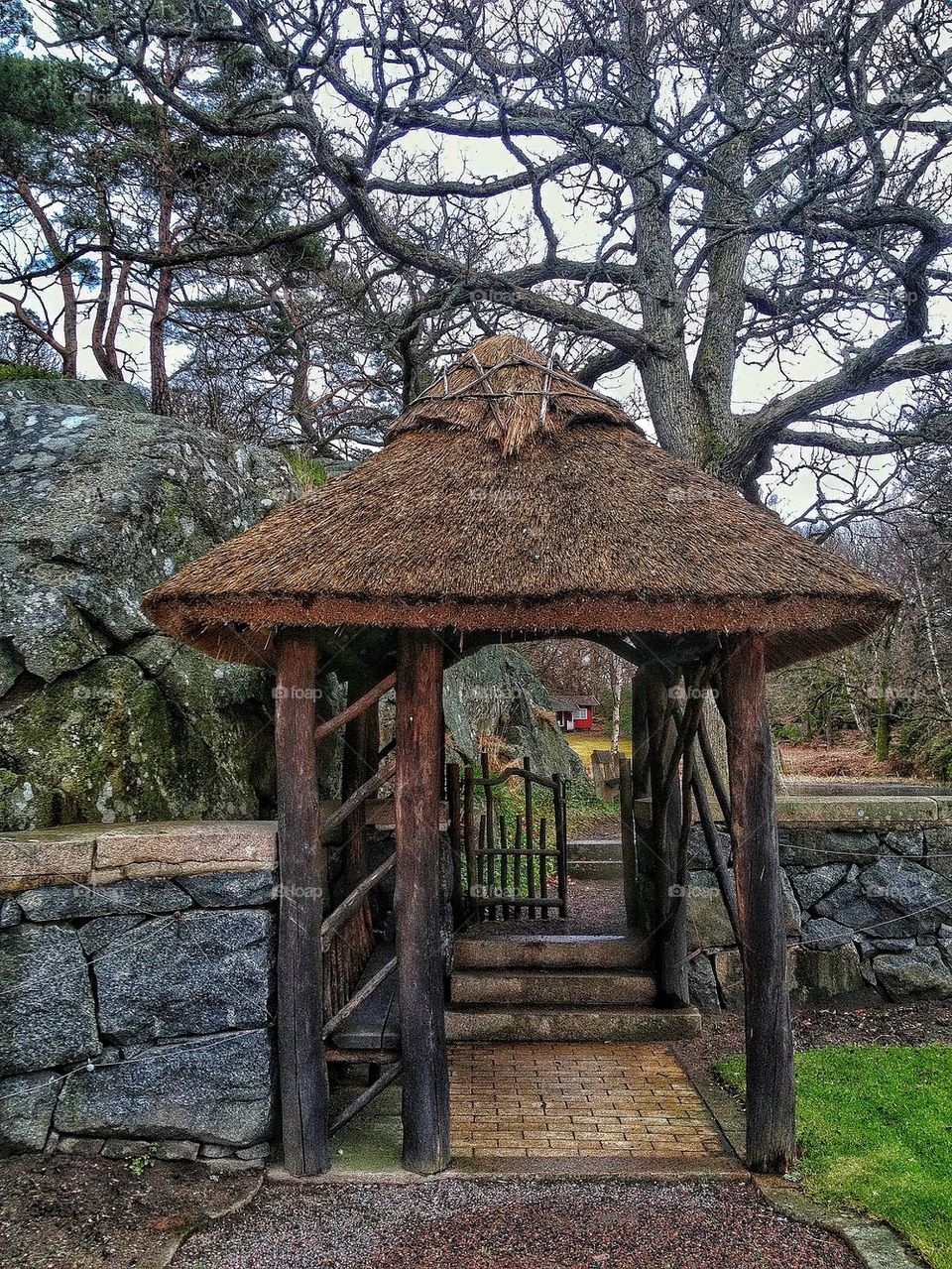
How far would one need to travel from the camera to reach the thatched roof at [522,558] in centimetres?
377

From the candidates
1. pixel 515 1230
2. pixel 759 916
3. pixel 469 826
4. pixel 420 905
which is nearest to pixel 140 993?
pixel 420 905

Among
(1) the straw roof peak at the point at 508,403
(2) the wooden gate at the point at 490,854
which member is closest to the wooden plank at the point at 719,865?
(2) the wooden gate at the point at 490,854

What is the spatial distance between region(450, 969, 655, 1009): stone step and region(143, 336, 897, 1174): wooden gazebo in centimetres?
181

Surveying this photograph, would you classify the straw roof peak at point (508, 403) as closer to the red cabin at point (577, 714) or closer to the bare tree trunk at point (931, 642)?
the bare tree trunk at point (931, 642)

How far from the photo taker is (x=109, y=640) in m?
5.59

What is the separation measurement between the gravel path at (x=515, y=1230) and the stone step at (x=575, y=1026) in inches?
72.2

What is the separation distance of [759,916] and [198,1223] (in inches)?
109

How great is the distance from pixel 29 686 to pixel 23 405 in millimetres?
2566

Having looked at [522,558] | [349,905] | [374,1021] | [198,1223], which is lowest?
[198,1223]

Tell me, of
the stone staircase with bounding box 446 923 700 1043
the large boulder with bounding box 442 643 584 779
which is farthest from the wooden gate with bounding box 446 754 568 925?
the large boulder with bounding box 442 643 584 779

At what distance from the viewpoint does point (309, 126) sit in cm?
653

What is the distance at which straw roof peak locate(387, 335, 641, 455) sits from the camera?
16.1 ft

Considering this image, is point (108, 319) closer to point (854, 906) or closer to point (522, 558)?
point (522, 558)

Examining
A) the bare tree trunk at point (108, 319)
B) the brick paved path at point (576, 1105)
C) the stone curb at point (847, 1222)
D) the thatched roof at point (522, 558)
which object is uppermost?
the bare tree trunk at point (108, 319)
